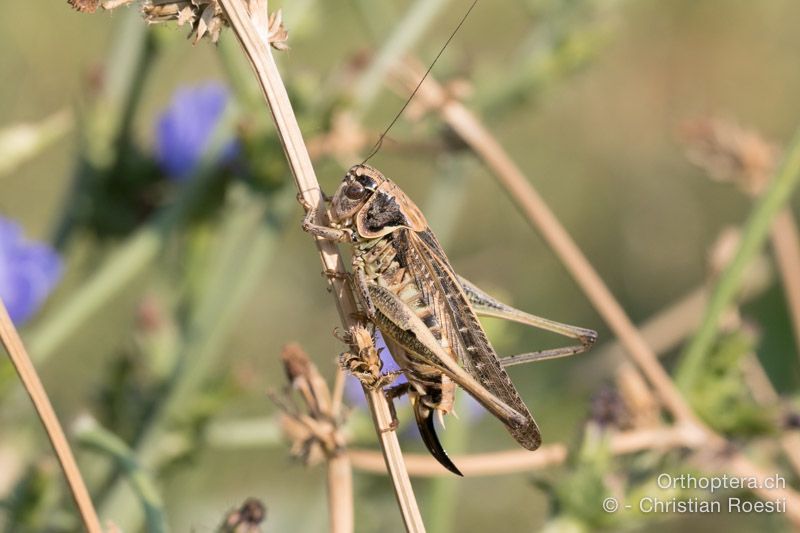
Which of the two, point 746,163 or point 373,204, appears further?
point 746,163

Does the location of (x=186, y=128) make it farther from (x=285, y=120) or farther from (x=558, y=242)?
(x=285, y=120)

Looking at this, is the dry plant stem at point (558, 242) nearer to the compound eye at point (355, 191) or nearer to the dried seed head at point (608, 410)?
the dried seed head at point (608, 410)

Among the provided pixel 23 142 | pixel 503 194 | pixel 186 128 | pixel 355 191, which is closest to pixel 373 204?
pixel 355 191

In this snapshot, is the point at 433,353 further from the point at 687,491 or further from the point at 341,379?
the point at 687,491

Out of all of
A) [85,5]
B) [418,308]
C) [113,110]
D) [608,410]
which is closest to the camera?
[85,5]

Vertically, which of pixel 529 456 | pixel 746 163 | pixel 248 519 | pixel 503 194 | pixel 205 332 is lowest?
pixel 248 519

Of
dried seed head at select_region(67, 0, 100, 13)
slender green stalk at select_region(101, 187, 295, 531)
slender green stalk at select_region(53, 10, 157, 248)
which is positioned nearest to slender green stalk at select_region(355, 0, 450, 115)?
slender green stalk at select_region(101, 187, 295, 531)
